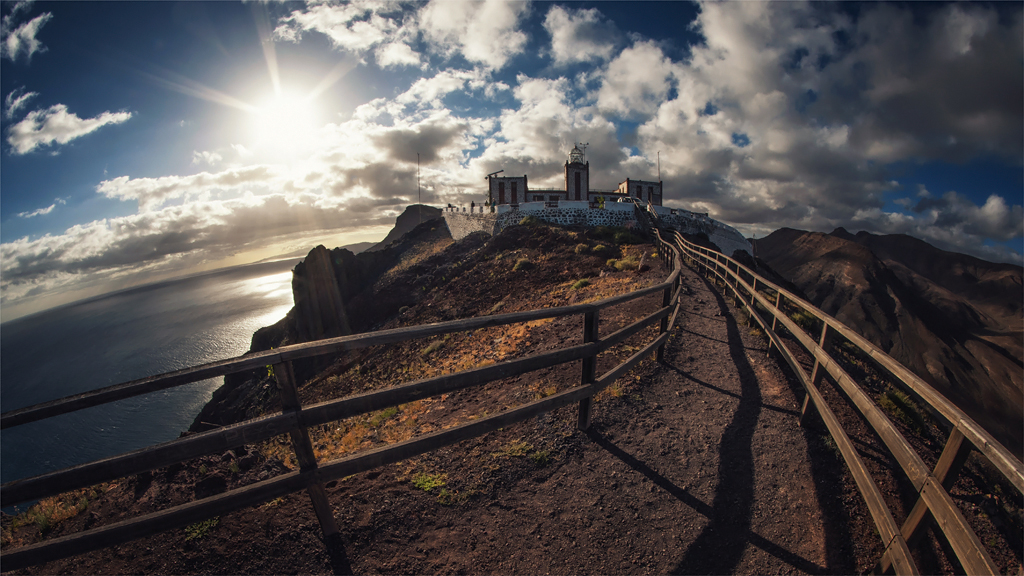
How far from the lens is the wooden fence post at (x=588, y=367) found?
394 cm

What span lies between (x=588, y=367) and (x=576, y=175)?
48698mm

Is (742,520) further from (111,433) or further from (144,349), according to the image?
(144,349)

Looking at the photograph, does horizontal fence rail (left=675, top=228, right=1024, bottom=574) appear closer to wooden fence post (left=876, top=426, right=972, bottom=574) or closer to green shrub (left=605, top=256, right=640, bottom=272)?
wooden fence post (left=876, top=426, right=972, bottom=574)

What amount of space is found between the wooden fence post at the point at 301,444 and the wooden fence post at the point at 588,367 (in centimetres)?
255

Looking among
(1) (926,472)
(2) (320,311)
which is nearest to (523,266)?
(1) (926,472)

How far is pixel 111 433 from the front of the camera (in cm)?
7725

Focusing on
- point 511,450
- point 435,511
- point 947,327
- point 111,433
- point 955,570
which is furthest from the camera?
point 947,327

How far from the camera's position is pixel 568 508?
335 cm

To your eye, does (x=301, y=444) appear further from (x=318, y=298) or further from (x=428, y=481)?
(x=318, y=298)

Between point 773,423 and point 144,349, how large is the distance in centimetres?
22310

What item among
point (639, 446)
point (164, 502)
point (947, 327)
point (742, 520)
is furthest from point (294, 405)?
point (947, 327)

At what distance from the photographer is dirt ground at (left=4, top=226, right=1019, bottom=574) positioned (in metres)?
2.85

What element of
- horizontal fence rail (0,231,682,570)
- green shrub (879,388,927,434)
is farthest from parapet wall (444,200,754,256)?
horizontal fence rail (0,231,682,570)

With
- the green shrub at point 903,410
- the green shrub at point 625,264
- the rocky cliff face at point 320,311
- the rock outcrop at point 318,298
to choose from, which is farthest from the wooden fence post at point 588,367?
the rock outcrop at point 318,298
